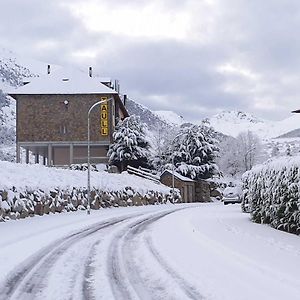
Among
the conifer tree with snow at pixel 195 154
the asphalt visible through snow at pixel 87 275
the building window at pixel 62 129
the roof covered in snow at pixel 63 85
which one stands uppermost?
the roof covered in snow at pixel 63 85

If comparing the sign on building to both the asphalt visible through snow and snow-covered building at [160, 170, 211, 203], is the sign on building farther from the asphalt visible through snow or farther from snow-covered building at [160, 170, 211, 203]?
the asphalt visible through snow

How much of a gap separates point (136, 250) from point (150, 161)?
4595cm

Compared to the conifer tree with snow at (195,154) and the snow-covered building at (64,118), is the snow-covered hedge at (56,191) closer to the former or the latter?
the snow-covered building at (64,118)

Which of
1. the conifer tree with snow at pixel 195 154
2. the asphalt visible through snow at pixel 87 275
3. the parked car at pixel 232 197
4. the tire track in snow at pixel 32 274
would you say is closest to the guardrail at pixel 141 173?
the conifer tree with snow at pixel 195 154

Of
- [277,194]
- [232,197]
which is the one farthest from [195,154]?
[277,194]

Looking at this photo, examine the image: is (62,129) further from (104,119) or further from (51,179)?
(51,179)

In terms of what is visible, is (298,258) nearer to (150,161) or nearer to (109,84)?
(150,161)

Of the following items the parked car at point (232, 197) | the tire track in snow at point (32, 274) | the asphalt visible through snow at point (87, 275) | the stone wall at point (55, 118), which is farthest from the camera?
the stone wall at point (55, 118)

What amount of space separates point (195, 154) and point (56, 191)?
35.5 m

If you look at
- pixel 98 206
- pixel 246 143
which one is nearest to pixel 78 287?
pixel 98 206

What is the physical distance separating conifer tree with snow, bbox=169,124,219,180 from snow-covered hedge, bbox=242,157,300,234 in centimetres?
4086

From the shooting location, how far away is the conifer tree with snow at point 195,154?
61781 mm

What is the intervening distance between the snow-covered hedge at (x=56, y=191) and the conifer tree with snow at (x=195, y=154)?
15588 mm

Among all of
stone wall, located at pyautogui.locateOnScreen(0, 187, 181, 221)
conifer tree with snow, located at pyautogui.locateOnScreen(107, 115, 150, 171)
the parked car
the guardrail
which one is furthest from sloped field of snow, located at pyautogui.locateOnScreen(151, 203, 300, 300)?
conifer tree with snow, located at pyautogui.locateOnScreen(107, 115, 150, 171)
